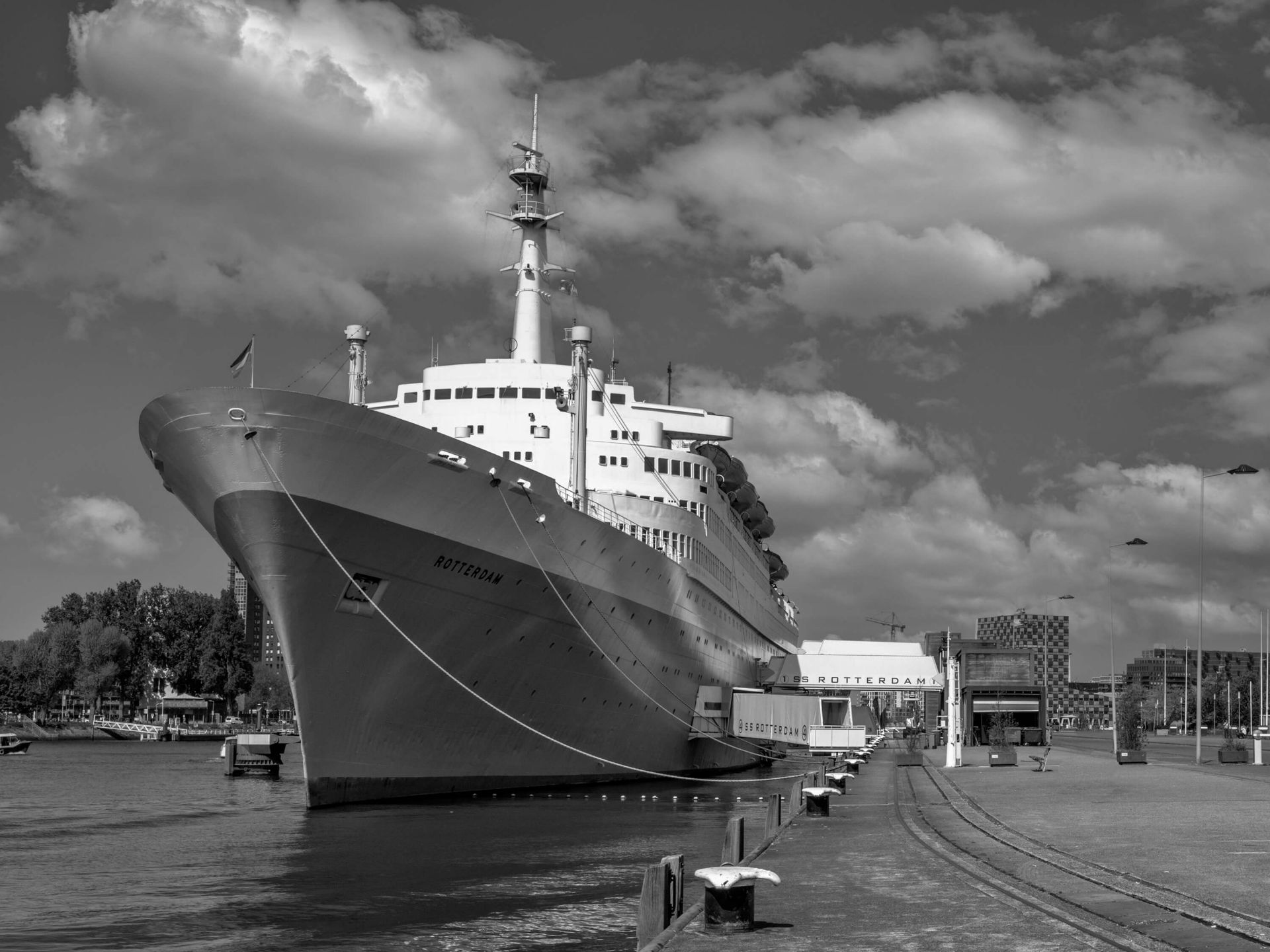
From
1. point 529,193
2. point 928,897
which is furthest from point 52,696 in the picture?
point 928,897

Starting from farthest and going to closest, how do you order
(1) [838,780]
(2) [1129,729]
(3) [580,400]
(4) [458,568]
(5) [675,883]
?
(2) [1129,729]
(3) [580,400]
(1) [838,780]
(4) [458,568]
(5) [675,883]

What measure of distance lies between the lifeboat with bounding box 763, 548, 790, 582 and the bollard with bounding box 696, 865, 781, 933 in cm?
6078

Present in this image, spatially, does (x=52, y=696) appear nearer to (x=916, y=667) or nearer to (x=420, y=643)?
(x=916, y=667)

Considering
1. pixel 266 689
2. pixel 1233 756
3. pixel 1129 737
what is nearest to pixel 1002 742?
pixel 1129 737

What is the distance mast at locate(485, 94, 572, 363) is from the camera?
41562 millimetres

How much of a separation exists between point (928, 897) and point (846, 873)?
7.92 ft

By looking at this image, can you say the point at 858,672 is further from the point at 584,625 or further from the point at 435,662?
the point at 435,662

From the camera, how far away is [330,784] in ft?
88.4

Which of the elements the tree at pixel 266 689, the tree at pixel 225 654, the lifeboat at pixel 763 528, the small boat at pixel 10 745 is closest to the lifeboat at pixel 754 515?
the lifeboat at pixel 763 528

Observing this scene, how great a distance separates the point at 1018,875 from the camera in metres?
13.9

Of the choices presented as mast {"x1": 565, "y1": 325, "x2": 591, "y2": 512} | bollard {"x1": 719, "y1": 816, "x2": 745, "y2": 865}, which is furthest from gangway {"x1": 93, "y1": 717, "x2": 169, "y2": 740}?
bollard {"x1": 719, "y1": 816, "x2": 745, "y2": 865}

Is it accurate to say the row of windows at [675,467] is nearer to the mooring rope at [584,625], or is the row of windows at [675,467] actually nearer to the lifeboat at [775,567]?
the mooring rope at [584,625]

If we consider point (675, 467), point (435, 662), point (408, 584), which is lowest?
point (435, 662)

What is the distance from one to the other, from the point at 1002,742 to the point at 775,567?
30.7 m
